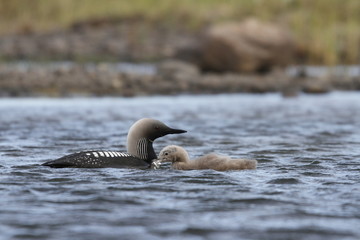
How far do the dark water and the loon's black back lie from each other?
91 millimetres

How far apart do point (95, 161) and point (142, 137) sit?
0.83 meters

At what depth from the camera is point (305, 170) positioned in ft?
32.4

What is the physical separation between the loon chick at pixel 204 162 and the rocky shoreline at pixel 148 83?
1358 centimetres

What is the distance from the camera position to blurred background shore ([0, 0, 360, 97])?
25891 millimetres

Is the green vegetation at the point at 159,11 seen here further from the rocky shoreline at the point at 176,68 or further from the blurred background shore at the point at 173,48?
the rocky shoreline at the point at 176,68

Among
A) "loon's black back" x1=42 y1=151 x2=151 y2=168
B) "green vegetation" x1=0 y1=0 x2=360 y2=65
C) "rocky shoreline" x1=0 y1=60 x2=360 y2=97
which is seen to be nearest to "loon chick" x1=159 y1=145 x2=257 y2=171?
"loon's black back" x1=42 y1=151 x2=151 y2=168

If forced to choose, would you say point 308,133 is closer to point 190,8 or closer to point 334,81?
point 334,81

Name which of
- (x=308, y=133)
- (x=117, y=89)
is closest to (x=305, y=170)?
(x=308, y=133)

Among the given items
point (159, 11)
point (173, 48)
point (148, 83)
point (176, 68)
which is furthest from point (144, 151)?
point (159, 11)

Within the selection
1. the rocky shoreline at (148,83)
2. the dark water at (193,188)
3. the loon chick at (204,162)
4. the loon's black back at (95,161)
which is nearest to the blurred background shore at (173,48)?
the rocky shoreline at (148,83)

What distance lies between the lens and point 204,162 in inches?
384

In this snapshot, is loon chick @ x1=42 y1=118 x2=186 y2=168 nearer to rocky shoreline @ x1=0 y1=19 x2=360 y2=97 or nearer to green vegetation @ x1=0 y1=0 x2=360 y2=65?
rocky shoreline @ x1=0 y1=19 x2=360 y2=97

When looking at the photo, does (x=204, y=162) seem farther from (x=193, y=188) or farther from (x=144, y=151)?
(x=193, y=188)

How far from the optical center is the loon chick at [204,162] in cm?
955
